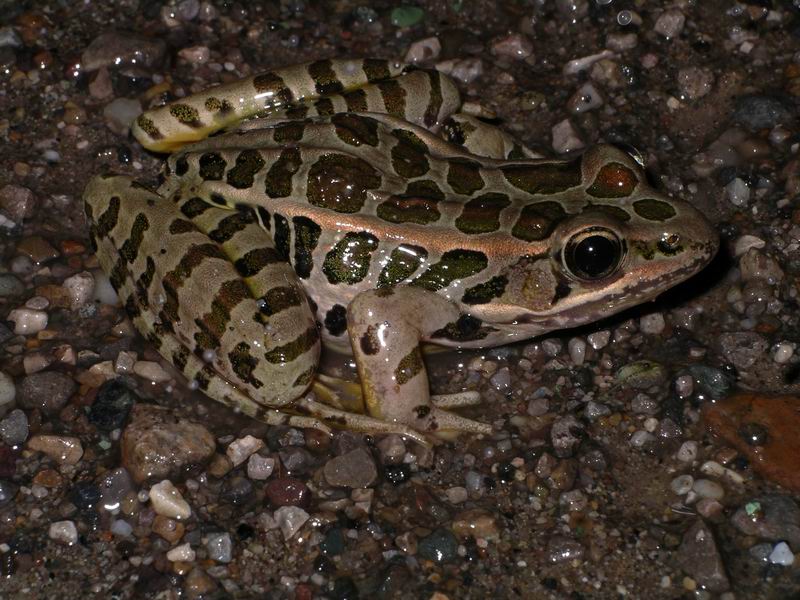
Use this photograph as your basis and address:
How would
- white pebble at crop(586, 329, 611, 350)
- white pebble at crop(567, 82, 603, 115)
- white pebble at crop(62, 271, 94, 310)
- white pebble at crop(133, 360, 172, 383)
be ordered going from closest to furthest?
1. white pebble at crop(133, 360, 172, 383)
2. white pebble at crop(586, 329, 611, 350)
3. white pebble at crop(62, 271, 94, 310)
4. white pebble at crop(567, 82, 603, 115)

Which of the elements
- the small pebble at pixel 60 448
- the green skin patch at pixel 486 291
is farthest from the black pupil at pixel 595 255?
the small pebble at pixel 60 448

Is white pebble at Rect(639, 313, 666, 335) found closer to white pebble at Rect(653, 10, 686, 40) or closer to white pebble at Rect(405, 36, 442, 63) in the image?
white pebble at Rect(653, 10, 686, 40)

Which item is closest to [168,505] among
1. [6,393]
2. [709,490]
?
[6,393]

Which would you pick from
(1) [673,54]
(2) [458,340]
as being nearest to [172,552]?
(2) [458,340]

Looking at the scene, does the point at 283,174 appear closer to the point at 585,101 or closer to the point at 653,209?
the point at 653,209

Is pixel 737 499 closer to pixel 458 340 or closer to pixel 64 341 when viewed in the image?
pixel 458 340

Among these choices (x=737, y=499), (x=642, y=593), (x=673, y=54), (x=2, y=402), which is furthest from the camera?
(x=673, y=54)

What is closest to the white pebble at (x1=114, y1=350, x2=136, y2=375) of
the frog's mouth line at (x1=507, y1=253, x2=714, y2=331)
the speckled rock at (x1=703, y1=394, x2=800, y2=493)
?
the frog's mouth line at (x1=507, y1=253, x2=714, y2=331)
